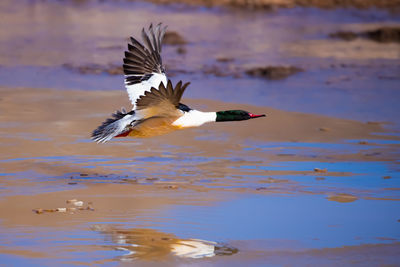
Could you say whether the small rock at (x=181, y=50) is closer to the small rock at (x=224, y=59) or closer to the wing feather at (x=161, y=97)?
the small rock at (x=224, y=59)

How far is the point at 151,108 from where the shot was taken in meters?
7.71

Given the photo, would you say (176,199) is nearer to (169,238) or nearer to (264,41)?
(169,238)

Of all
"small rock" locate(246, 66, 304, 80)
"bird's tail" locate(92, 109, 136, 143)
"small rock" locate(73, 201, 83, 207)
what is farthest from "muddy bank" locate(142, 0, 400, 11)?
"small rock" locate(73, 201, 83, 207)

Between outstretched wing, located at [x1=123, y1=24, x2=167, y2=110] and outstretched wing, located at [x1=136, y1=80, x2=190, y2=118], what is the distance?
936mm

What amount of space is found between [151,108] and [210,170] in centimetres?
115

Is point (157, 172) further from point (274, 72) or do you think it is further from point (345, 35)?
point (345, 35)

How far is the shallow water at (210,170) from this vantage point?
6188mm

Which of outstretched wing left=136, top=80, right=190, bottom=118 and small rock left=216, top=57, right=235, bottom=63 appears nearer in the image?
outstretched wing left=136, top=80, right=190, bottom=118

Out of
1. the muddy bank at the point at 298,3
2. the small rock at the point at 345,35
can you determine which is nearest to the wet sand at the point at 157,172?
the small rock at the point at 345,35

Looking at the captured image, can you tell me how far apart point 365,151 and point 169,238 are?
3.73m

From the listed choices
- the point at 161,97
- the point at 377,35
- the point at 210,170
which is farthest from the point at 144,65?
the point at 377,35

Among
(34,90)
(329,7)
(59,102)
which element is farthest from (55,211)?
(329,7)

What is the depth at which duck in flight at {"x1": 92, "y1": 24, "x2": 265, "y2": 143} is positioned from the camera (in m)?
7.52

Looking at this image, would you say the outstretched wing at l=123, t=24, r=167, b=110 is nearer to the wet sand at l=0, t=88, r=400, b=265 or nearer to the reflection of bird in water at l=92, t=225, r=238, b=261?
the wet sand at l=0, t=88, r=400, b=265
